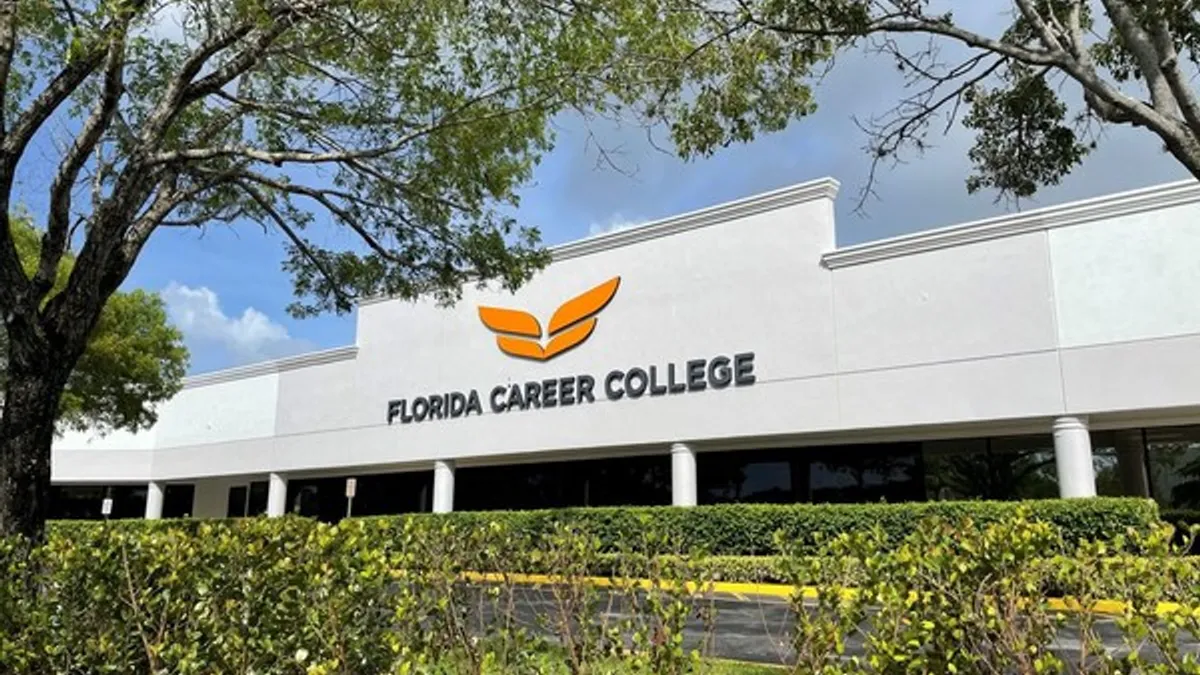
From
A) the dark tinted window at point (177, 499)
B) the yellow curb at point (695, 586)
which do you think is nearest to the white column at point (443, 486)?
the dark tinted window at point (177, 499)

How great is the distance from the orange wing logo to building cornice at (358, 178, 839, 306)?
102cm

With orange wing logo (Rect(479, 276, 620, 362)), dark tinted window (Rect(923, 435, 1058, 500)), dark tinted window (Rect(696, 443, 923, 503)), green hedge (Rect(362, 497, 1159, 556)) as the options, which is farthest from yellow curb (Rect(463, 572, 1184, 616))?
orange wing logo (Rect(479, 276, 620, 362))

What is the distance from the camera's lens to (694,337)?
19828mm

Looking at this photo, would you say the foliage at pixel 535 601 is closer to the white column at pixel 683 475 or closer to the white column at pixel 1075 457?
the white column at pixel 1075 457

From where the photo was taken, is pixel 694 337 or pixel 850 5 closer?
pixel 850 5

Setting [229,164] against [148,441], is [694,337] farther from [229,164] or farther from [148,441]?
[148,441]

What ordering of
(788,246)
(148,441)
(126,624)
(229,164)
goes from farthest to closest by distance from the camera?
1. (148,441)
2. (788,246)
3. (229,164)
4. (126,624)

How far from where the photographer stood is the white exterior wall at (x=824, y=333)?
15039mm

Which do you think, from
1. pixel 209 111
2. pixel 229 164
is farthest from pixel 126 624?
pixel 209 111

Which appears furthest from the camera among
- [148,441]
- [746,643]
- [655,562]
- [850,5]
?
[148,441]

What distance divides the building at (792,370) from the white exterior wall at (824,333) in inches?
1.7

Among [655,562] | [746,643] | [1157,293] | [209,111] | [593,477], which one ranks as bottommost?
[746,643]

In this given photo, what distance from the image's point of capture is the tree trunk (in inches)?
274

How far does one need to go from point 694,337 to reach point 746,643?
1107 centimetres
